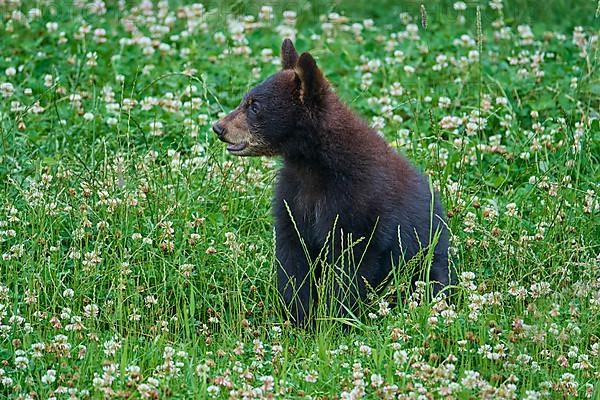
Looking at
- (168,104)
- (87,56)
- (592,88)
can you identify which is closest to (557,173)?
(592,88)

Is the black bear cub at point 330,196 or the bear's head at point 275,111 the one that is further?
the bear's head at point 275,111

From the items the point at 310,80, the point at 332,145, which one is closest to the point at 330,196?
the point at 332,145

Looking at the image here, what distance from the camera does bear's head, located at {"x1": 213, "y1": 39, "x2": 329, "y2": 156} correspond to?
6.43 metres

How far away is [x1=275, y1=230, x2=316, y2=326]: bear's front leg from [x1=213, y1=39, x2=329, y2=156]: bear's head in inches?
19.2

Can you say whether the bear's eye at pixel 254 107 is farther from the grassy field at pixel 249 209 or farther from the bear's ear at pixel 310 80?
the grassy field at pixel 249 209

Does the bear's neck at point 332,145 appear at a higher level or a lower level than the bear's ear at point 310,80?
lower

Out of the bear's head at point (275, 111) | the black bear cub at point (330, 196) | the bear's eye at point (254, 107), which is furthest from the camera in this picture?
the bear's eye at point (254, 107)

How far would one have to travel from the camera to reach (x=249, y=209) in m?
7.45

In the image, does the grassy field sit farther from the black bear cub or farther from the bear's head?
the bear's head

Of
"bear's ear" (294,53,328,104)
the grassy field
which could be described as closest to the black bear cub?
"bear's ear" (294,53,328,104)

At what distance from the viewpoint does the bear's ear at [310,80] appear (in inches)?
249

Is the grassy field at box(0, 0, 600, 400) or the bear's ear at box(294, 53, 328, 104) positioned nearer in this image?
the grassy field at box(0, 0, 600, 400)

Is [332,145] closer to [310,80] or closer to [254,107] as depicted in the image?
[310,80]

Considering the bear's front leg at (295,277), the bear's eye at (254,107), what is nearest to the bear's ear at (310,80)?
the bear's eye at (254,107)
